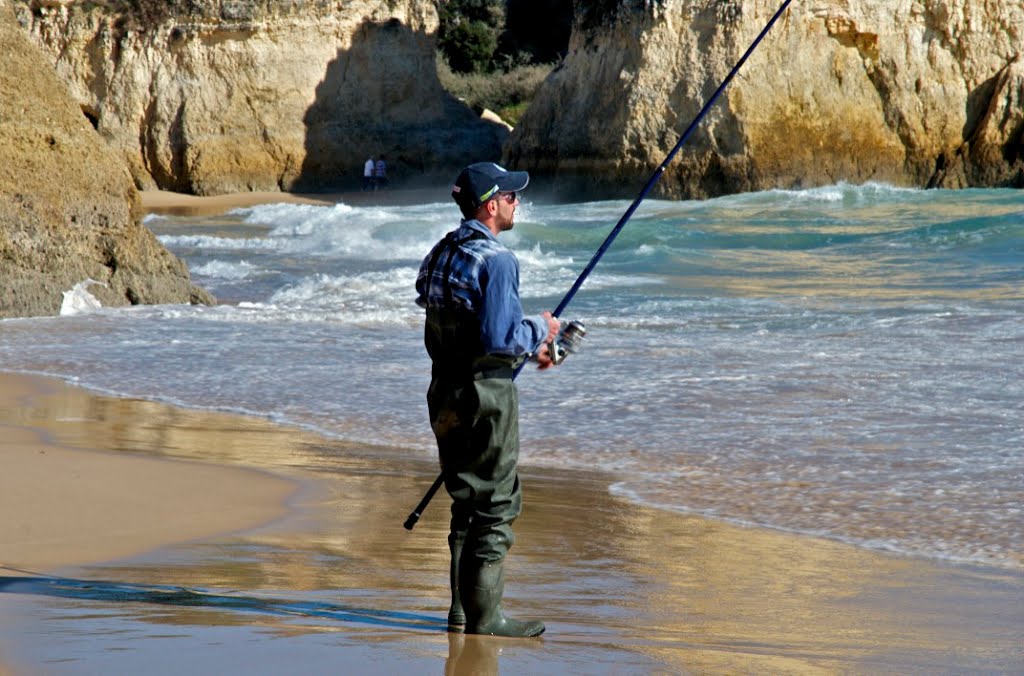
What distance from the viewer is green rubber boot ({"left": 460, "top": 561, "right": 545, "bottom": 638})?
3.87m

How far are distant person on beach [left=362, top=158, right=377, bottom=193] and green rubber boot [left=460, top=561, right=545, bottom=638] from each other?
114 feet

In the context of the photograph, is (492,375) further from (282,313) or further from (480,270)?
(282,313)

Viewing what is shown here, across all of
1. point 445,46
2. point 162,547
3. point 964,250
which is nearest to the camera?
point 162,547

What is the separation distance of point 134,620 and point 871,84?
93.5 ft

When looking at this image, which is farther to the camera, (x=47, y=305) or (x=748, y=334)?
(x=47, y=305)

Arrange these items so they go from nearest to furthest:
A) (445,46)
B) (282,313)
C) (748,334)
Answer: (748,334), (282,313), (445,46)

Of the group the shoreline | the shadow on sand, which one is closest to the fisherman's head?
the shadow on sand

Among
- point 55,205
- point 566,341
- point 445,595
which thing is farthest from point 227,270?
point 566,341

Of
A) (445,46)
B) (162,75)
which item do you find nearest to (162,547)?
(162,75)

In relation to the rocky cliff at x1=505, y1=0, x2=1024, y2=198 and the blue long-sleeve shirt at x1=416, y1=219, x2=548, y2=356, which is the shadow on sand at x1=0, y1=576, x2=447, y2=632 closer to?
the blue long-sleeve shirt at x1=416, y1=219, x2=548, y2=356

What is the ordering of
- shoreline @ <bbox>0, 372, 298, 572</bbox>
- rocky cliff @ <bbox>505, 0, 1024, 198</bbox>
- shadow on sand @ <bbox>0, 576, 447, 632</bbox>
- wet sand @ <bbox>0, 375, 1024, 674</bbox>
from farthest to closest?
rocky cliff @ <bbox>505, 0, 1024, 198</bbox> → shoreline @ <bbox>0, 372, 298, 572</bbox> → shadow on sand @ <bbox>0, 576, 447, 632</bbox> → wet sand @ <bbox>0, 375, 1024, 674</bbox>

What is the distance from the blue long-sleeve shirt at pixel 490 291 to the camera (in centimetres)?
370

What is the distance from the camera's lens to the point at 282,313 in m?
13.4

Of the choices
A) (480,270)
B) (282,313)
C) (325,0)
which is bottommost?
(282,313)
